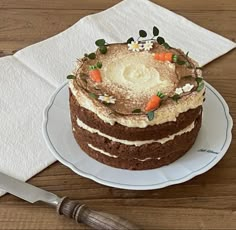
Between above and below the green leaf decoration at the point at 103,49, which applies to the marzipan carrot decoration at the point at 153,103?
below

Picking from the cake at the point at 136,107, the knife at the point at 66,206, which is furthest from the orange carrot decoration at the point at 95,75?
the knife at the point at 66,206

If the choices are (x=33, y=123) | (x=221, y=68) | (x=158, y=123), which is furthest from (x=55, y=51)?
(x=158, y=123)

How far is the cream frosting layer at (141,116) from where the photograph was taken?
0.96 metres

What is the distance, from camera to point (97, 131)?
997 mm

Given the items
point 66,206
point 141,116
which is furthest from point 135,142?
point 66,206

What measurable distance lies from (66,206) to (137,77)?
26cm

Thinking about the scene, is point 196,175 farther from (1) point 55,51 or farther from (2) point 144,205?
(1) point 55,51

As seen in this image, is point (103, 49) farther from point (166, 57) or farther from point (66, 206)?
point (66, 206)

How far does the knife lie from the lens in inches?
35.7

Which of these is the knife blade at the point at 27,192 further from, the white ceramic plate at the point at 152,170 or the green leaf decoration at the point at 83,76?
the green leaf decoration at the point at 83,76

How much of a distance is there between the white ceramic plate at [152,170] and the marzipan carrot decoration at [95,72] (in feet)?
0.41

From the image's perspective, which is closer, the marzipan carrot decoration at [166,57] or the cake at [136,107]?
the cake at [136,107]

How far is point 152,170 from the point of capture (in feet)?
3.37

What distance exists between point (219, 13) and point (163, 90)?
1.86 ft
